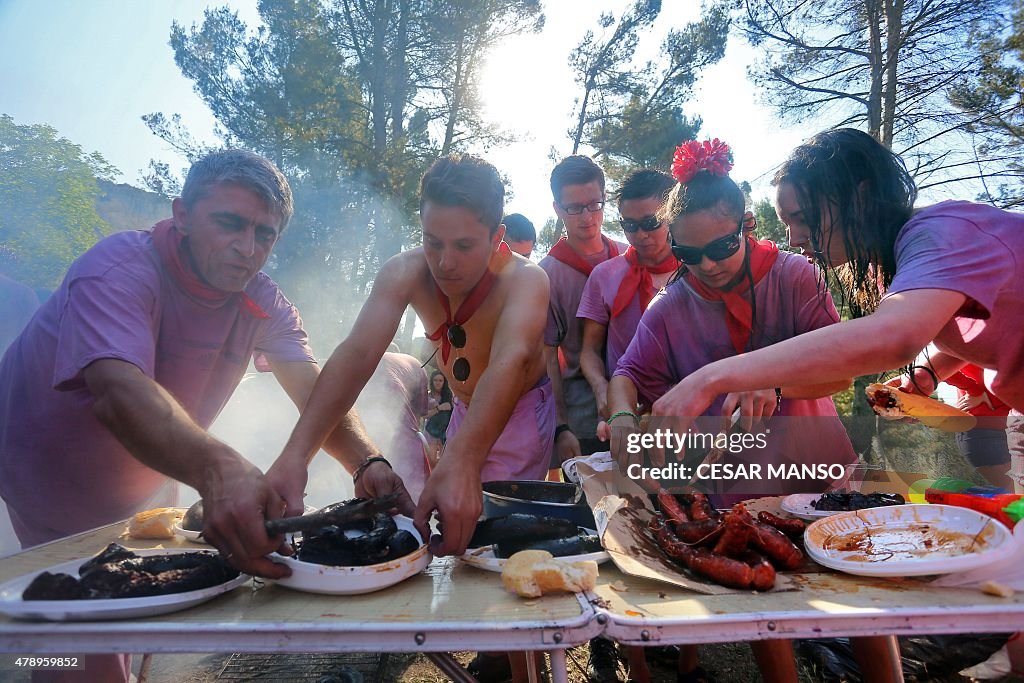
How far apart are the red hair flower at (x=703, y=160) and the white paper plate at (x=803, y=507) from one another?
157 cm

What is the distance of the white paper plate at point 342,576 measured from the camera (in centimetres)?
147

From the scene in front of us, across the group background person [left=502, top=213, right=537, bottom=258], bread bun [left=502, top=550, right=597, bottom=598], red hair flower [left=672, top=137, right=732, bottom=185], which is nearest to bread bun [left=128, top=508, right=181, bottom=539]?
bread bun [left=502, top=550, right=597, bottom=598]

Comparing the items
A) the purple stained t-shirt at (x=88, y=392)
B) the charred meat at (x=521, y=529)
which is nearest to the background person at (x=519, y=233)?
the purple stained t-shirt at (x=88, y=392)

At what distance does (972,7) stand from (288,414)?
1256 centimetres

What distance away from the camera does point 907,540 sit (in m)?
1.71

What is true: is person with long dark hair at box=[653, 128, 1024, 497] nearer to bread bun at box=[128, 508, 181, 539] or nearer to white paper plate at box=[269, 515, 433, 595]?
white paper plate at box=[269, 515, 433, 595]

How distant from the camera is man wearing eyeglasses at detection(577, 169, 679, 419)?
352 cm

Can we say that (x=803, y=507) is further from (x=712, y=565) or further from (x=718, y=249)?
(x=718, y=249)

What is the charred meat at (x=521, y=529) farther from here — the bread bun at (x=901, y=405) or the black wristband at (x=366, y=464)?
the bread bun at (x=901, y=405)

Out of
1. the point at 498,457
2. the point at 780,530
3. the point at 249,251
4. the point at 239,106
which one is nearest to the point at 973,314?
the point at 780,530

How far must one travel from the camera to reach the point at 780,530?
1905 mm

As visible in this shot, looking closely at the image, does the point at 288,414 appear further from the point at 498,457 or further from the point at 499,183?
the point at 499,183

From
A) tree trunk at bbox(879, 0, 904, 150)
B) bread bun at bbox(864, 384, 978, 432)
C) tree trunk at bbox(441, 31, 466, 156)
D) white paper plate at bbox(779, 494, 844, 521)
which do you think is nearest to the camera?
white paper plate at bbox(779, 494, 844, 521)
